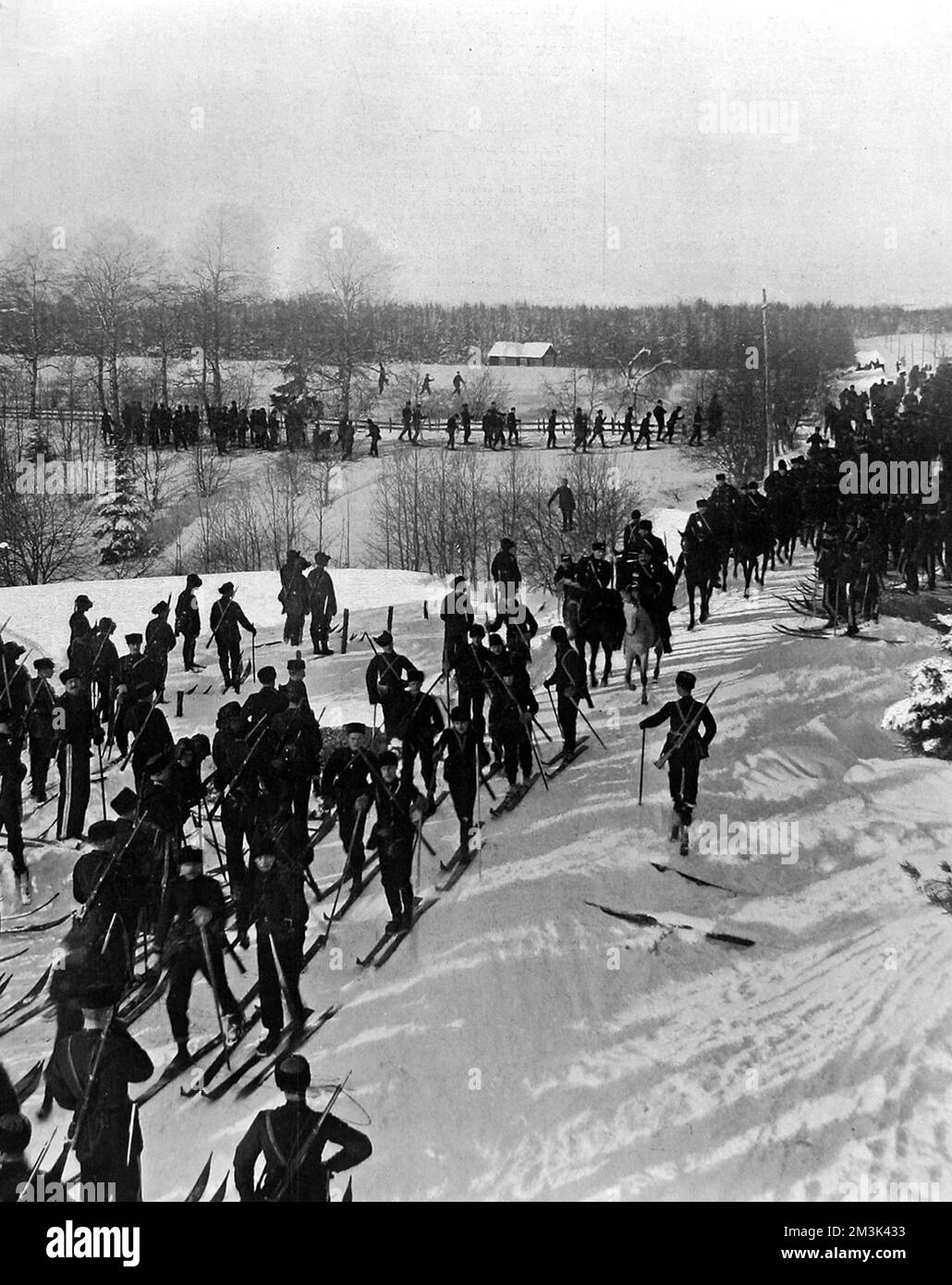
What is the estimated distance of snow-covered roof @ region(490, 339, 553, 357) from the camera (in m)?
25.4

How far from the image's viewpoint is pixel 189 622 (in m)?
13.2

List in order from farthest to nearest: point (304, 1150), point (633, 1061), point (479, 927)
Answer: point (479, 927), point (633, 1061), point (304, 1150)

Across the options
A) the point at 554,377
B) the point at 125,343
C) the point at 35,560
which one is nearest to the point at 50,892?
the point at 35,560

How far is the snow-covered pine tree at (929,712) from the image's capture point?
1008 cm

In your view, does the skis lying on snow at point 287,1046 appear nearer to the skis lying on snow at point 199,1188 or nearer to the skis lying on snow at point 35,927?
the skis lying on snow at point 199,1188

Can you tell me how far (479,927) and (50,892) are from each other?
4131mm

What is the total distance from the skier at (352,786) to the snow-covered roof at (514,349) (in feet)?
60.6

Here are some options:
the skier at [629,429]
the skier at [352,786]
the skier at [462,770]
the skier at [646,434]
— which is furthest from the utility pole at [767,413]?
the skier at [352,786]

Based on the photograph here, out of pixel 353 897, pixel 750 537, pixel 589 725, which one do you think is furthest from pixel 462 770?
pixel 750 537

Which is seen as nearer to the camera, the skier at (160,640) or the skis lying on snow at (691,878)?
the skis lying on snow at (691,878)

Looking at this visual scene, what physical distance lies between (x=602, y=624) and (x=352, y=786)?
414 centimetres

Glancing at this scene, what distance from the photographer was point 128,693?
11195 mm

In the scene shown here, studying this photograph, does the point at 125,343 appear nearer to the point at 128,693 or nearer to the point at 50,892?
the point at 128,693

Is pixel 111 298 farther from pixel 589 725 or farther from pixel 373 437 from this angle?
pixel 589 725
